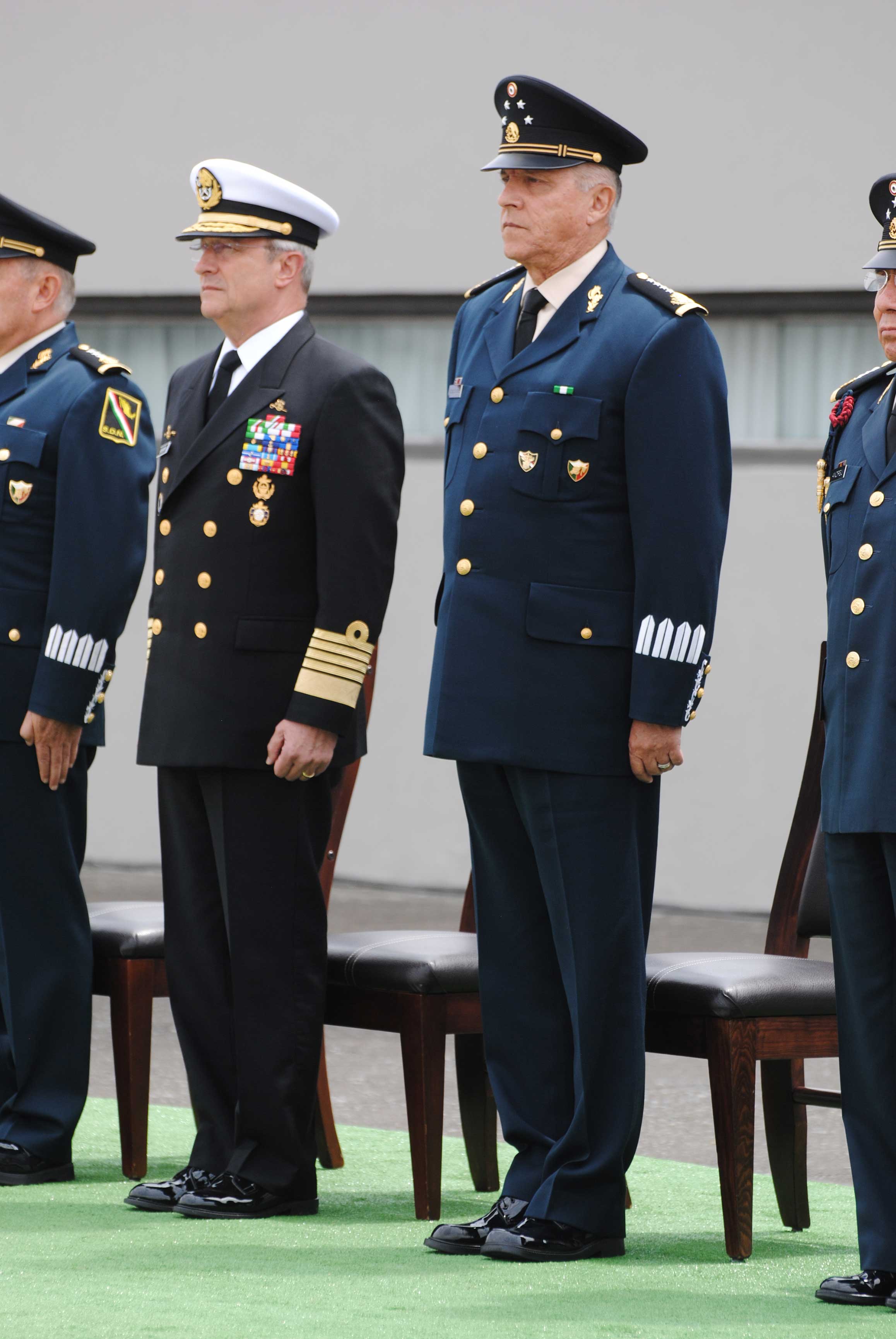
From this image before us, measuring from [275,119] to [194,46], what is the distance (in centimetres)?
51

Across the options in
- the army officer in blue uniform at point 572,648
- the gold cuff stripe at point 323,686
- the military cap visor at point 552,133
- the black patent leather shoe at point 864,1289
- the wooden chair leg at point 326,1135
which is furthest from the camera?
the wooden chair leg at point 326,1135

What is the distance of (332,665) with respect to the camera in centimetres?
350

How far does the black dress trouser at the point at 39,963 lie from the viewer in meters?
3.88

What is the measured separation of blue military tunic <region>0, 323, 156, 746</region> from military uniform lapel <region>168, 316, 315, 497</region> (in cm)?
23

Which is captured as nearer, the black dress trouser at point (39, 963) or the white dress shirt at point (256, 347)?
the white dress shirt at point (256, 347)

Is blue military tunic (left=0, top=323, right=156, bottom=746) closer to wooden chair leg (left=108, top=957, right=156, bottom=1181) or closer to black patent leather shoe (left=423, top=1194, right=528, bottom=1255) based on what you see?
wooden chair leg (left=108, top=957, right=156, bottom=1181)

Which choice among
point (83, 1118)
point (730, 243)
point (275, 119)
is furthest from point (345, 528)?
point (275, 119)

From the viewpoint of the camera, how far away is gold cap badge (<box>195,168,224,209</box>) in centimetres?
370

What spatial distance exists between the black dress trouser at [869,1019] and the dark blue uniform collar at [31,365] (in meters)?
1.80

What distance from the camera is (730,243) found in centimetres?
857

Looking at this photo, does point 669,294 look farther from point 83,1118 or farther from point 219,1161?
→ point 83,1118

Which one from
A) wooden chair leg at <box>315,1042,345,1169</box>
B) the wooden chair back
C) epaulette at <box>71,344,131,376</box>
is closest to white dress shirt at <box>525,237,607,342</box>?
the wooden chair back

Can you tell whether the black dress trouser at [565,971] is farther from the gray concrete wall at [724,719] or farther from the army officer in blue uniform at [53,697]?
the gray concrete wall at [724,719]

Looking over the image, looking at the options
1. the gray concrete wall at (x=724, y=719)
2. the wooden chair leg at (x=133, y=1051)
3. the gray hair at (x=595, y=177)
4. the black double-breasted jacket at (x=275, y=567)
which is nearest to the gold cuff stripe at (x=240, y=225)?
the black double-breasted jacket at (x=275, y=567)
